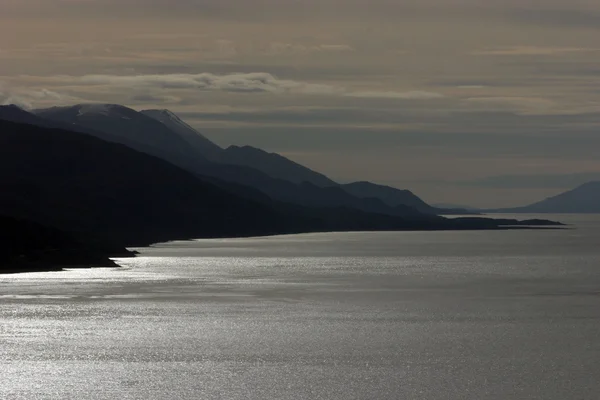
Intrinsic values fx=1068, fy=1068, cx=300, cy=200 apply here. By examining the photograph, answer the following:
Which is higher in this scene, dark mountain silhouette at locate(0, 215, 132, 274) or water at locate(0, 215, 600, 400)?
dark mountain silhouette at locate(0, 215, 132, 274)

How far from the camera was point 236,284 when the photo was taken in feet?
523

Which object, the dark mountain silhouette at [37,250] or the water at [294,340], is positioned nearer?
the water at [294,340]

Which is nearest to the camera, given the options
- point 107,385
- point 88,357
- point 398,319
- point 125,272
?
point 107,385

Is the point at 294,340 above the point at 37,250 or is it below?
below

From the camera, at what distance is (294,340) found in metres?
90.4

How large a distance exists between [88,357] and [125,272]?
336ft

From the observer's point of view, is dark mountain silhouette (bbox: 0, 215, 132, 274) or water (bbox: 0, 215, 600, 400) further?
dark mountain silhouette (bbox: 0, 215, 132, 274)

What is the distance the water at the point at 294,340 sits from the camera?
220 ft

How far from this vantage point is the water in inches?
2643

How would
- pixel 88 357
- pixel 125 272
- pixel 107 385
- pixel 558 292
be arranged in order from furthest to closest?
pixel 125 272
pixel 558 292
pixel 88 357
pixel 107 385

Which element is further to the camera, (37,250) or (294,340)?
(37,250)

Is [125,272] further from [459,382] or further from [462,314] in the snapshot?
[459,382]

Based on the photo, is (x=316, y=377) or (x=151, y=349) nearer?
(x=316, y=377)

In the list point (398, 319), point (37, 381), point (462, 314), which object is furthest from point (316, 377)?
point (462, 314)
